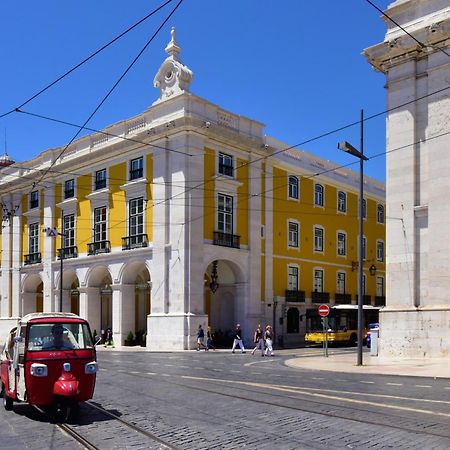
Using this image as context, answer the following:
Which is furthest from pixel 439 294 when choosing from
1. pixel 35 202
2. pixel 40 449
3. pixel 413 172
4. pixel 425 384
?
pixel 35 202

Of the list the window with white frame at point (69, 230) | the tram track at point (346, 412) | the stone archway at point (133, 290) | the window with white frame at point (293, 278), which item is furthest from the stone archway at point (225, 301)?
the tram track at point (346, 412)

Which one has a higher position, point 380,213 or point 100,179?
point 100,179

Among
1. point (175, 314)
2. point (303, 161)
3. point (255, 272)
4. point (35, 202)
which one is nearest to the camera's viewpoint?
point (175, 314)

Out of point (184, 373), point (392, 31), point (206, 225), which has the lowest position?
point (184, 373)

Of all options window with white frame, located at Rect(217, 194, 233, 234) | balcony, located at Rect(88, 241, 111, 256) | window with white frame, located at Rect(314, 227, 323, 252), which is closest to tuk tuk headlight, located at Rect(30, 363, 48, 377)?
window with white frame, located at Rect(217, 194, 233, 234)

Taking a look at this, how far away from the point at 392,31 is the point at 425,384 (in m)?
17.1

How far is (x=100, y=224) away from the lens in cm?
4534

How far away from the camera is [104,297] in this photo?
4934 centimetres

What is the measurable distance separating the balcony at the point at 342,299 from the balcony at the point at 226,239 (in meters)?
12.7

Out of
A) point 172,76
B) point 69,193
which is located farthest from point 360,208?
point 69,193

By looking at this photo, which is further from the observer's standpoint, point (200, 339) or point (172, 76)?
point (172, 76)

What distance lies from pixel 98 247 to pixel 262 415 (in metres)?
34.9

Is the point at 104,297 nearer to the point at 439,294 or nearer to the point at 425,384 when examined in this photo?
the point at 439,294

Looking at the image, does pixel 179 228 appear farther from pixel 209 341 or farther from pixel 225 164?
pixel 209 341
